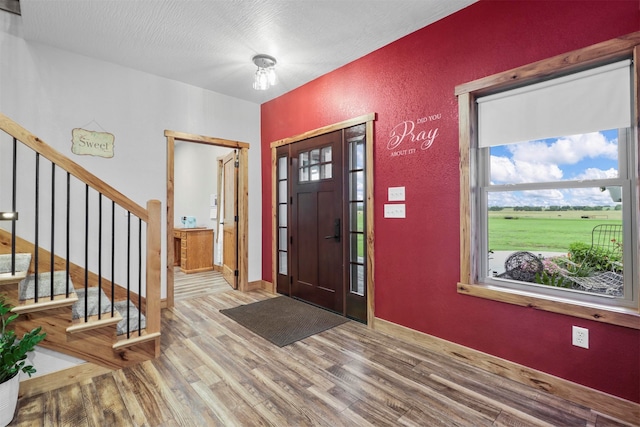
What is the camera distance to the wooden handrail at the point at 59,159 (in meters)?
1.87

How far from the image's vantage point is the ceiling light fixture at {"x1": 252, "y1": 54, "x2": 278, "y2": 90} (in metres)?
3.10

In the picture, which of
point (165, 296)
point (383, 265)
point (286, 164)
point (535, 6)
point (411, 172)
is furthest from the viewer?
point (286, 164)

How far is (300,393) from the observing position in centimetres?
196

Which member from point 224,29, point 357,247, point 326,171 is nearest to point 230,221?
point 326,171

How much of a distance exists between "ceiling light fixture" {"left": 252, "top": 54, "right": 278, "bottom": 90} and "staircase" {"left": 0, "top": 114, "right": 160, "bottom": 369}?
1.65 metres

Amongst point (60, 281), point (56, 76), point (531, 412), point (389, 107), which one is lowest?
point (531, 412)

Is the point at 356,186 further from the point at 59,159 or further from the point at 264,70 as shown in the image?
the point at 59,159

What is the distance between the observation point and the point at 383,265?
2959 millimetres

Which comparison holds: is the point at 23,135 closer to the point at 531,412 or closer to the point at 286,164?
the point at 286,164

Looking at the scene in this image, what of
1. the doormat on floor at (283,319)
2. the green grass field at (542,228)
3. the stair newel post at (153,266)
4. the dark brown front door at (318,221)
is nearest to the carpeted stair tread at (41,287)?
the stair newel post at (153,266)

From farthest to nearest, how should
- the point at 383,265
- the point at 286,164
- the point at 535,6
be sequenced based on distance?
the point at 286,164
the point at 383,265
the point at 535,6

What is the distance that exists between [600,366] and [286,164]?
356 centimetres

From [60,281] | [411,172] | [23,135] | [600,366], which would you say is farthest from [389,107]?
[60,281]

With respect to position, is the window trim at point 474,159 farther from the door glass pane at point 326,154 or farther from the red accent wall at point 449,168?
the door glass pane at point 326,154
